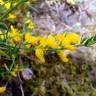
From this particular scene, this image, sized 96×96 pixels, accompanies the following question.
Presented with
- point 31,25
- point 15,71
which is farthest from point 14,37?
point 31,25

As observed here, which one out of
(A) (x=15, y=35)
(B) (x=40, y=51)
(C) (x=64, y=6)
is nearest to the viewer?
(B) (x=40, y=51)

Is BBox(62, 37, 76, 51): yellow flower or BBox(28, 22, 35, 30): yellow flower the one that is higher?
BBox(62, 37, 76, 51): yellow flower

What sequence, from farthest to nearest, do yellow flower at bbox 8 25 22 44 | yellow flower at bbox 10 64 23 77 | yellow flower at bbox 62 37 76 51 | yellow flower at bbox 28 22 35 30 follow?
yellow flower at bbox 28 22 35 30
yellow flower at bbox 10 64 23 77
yellow flower at bbox 8 25 22 44
yellow flower at bbox 62 37 76 51

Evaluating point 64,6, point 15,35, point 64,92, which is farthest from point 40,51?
point 64,6

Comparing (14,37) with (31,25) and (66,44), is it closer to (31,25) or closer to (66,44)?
(66,44)

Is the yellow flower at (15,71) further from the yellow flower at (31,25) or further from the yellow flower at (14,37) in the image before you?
the yellow flower at (31,25)

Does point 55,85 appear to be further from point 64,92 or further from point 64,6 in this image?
point 64,6

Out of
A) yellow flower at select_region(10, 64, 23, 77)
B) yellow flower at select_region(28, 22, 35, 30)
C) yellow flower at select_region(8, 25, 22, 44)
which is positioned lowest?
yellow flower at select_region(10, 64, 23, 77)

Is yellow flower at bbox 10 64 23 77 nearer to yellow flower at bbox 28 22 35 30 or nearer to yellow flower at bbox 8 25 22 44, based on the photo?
yellow flower at bbox 8 25 22 44

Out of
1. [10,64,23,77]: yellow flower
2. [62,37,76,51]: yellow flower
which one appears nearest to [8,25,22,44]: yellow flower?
[10,64,23,77]: yellow flower

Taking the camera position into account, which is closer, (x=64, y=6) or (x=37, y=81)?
(x=37, y=81)

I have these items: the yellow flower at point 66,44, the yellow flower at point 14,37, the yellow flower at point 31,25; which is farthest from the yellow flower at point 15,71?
the yellow flower at point 66,44
